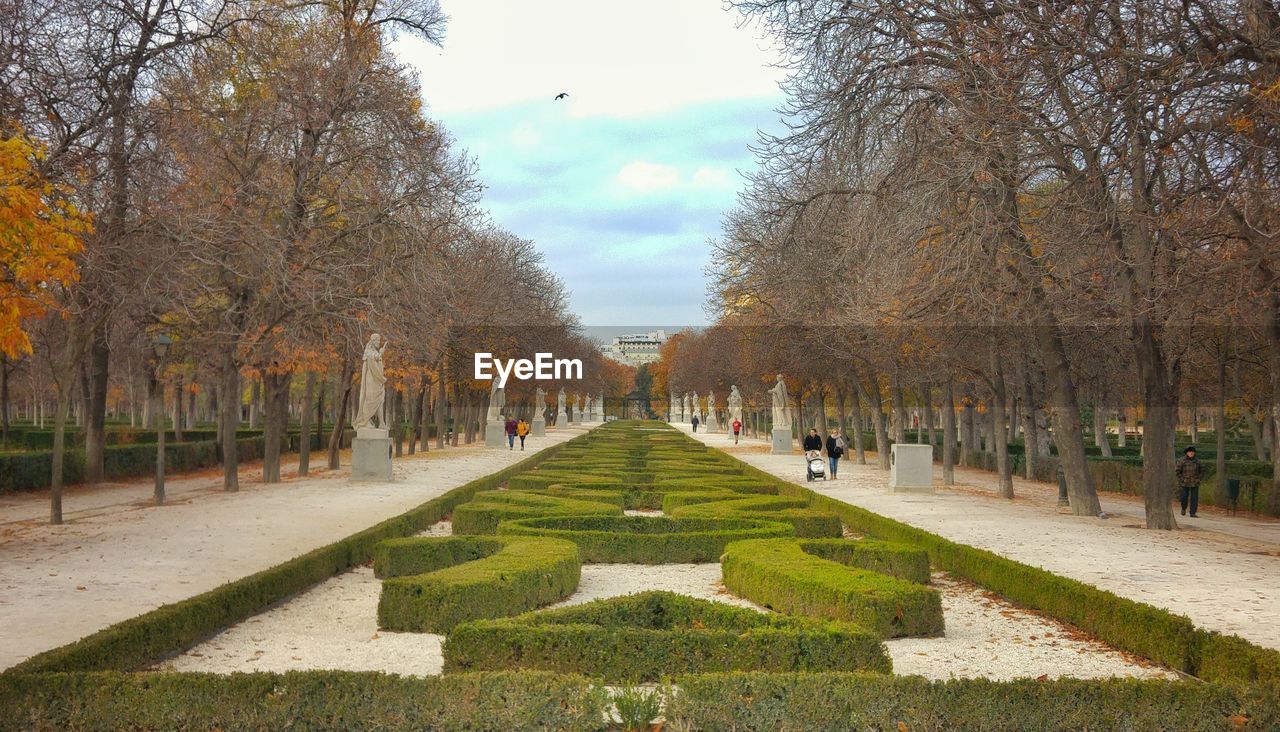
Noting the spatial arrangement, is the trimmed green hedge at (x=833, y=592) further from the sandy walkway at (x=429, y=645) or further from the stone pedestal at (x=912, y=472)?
Answer: the stone pedestal at (x=912, y=472)

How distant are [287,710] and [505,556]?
5782 millimetres

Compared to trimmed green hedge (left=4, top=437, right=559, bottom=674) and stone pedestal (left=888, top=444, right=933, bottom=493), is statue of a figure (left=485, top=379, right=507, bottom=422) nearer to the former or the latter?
stone pedestal (left=888, top=444, right=933, bottom=493)

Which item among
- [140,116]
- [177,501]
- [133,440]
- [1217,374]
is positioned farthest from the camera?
[133,440]

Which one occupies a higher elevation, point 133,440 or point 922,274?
point 922,274

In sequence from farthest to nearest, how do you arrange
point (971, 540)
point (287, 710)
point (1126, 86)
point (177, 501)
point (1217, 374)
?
point (1217, 374) < point (177, 501) < point (971, 540) < point (1126, 86) < point (287, 710)

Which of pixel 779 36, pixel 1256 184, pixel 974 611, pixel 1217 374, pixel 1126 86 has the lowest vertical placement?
pixel 974 611

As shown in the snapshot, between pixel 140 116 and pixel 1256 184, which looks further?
pixel 140 116

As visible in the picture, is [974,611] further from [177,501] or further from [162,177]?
[177,501]

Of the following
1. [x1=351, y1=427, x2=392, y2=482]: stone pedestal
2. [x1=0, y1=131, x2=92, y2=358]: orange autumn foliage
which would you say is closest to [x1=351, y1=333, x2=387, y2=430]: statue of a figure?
[x1=351, y1=427, x2=392, y2=482]: stone pedestal

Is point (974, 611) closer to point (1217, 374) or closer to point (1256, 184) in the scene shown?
point (1256, 184)

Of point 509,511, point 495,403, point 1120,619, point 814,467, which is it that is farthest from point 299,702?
point 495,403

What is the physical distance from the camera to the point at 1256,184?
14094 millimetres

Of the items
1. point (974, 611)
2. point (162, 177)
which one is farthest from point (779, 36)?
point (162, 177)
